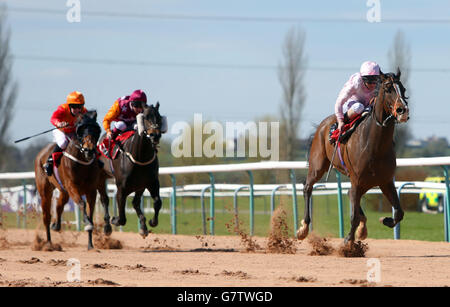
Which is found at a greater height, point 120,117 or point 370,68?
point 370,68

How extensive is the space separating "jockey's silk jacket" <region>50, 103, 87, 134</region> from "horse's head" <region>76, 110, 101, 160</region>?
59 centimetres

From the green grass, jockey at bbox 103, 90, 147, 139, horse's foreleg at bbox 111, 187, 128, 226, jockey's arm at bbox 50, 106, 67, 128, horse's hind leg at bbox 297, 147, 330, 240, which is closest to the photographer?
horse's hind leg at bbox 297, 147, 330, 240

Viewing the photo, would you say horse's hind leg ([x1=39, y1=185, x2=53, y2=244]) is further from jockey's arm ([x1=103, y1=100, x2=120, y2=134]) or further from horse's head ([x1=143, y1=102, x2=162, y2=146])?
horse's head ([x1=143, y1=102, x2=162, y2=146])

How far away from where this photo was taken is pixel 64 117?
11273 millimetres

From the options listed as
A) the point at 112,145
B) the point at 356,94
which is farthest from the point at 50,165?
the point at 356,94

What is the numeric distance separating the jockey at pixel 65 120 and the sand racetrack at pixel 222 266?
4.21 ft

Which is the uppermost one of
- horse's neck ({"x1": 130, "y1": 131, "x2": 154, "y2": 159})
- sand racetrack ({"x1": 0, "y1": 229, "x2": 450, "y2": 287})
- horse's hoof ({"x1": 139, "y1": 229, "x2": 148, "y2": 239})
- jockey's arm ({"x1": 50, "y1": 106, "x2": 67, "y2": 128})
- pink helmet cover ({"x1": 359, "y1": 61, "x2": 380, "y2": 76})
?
pink helmet cover ({"x1": 359, "y1": 61, "x2": 380, "y2": 76})

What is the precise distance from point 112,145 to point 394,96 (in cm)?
409

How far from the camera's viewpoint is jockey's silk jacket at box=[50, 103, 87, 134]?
11.2m

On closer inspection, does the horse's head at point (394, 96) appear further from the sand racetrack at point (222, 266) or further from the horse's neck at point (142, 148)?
the horse's neck at point (142, 148)

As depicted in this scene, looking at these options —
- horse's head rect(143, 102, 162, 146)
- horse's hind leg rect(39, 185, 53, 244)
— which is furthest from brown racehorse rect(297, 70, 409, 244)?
horse's hind leg rect(39, 185, 53, 244)

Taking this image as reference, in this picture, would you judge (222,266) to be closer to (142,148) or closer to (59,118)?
(142,148)
